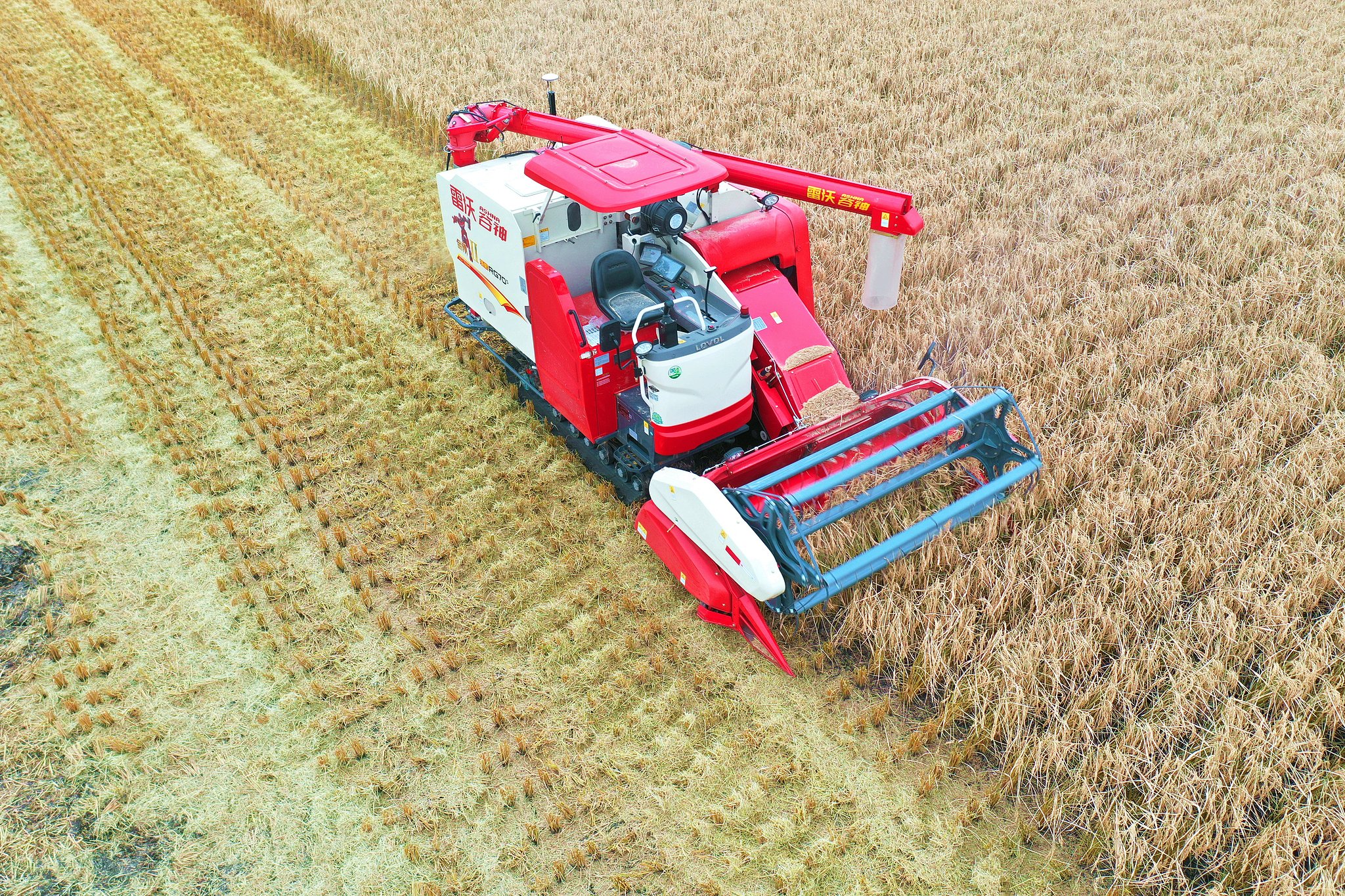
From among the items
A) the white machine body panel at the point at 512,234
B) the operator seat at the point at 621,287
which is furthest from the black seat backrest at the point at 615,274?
the white machine body panel at the point at 512,234

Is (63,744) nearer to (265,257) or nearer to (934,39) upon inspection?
(265,257)

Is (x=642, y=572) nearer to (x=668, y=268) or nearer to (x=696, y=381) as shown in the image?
(x=696, y=381)

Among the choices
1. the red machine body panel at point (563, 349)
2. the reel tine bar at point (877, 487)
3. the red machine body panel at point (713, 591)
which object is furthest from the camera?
the red machine body panel at point (563, 349)

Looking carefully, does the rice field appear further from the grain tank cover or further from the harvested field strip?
the grain tank cover

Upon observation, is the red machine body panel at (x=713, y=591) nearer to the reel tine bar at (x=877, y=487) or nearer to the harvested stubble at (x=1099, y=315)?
the reel tine bar at (x=877, y=487)

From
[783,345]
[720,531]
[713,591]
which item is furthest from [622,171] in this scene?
[713,591]

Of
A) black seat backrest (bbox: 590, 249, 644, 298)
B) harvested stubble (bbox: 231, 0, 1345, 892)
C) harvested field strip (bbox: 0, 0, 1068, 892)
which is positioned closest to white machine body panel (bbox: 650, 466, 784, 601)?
harvested field strip (bbox: 0, 0, 1068, 892)

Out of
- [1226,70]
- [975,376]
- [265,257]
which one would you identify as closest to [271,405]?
[265,257]
